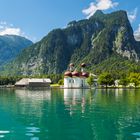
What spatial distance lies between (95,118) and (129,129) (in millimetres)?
8683

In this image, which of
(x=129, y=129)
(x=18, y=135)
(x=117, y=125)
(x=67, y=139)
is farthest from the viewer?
(x=117, y=125)

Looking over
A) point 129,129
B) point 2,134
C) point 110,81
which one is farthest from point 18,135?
point 110,81

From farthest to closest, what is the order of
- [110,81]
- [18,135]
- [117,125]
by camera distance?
[110,81]
[117,125]
[18,135]

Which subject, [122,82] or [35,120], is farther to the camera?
[122,82]

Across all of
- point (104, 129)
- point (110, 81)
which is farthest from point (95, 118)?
point (110, 81)

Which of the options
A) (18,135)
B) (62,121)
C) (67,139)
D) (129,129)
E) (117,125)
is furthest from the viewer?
(62,121)

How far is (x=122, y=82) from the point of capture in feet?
625

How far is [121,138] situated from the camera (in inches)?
1107

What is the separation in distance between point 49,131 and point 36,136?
2.58m

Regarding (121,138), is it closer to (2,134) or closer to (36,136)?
(36,136)

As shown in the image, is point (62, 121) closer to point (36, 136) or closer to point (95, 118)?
point (95, 118)

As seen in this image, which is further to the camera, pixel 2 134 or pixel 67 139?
pixel 2 134

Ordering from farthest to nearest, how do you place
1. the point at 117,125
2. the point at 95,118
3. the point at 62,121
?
the point at 95,118
the point at 62,121
the point at 117,125

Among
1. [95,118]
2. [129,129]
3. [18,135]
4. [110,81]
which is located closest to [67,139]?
[18,135]
